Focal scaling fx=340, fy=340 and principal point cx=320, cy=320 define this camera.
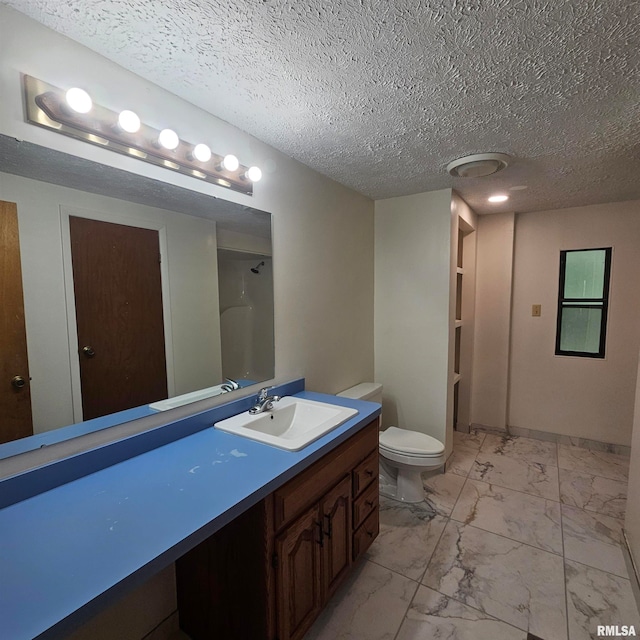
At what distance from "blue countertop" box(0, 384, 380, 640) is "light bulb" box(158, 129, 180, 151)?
1.13 meters

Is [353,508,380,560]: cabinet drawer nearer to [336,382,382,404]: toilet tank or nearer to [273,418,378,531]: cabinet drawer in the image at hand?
[273,418,378,531]: cabinet drawer

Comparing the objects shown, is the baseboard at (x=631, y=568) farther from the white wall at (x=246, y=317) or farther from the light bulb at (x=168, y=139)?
the light bulb at (x=168, y=139)

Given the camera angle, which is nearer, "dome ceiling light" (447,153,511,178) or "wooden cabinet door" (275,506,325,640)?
"wooden cabinet door" (275,506,325,640)

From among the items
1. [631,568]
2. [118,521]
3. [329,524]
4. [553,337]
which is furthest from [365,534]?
[553,337]

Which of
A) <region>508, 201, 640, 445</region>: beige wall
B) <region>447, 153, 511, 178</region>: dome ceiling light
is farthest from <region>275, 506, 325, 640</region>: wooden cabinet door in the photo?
<region>508, 201, 640, 445</region>: beige wall

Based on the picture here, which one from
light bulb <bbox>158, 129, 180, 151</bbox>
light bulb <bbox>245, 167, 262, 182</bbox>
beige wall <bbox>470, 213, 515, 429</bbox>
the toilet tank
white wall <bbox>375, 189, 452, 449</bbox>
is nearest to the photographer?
light bulb <bbox>158, 129, 180, 151</bbox>

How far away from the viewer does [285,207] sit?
1.89m

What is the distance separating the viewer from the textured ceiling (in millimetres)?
943

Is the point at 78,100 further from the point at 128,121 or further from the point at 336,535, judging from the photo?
the point at 336,535

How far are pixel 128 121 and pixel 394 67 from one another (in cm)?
92

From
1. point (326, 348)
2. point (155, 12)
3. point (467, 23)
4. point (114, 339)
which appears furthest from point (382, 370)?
point (155, 12)

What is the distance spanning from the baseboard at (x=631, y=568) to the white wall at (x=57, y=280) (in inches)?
87.0

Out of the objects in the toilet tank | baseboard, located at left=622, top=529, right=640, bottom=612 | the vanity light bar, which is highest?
the vanity light bar

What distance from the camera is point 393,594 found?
5.13 ft
